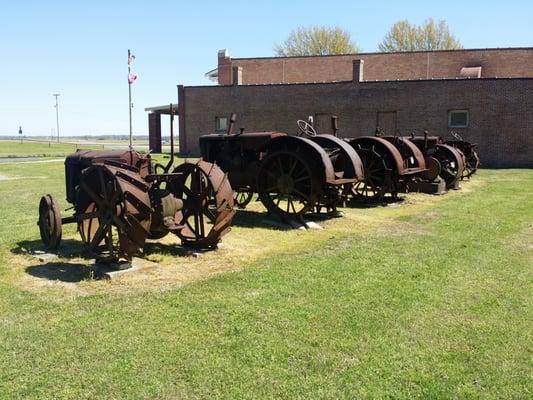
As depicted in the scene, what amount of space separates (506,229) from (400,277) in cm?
416

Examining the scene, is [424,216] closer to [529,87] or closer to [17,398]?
[17,398]

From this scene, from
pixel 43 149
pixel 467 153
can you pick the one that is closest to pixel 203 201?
pixel 467 153

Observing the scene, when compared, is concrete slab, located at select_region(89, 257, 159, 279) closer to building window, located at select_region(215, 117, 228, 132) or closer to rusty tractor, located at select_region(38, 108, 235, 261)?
rusty tractor, located at select_region(38, 108, 235, 261)

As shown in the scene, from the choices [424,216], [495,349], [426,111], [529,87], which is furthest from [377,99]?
[495,349]

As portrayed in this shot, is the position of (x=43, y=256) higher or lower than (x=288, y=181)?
lower

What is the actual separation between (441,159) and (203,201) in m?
11.0

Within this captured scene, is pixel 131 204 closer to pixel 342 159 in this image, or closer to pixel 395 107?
pixel 342 159

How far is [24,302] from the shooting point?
5215mm

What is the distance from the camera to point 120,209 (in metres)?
6.21

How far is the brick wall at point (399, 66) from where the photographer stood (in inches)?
1294

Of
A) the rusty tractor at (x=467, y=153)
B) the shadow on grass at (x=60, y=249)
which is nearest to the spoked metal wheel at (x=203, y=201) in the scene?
the shadow on grass at (x=60, y=249)

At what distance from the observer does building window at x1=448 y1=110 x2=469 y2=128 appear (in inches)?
1089

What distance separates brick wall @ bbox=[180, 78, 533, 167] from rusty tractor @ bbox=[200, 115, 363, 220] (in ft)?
62.2

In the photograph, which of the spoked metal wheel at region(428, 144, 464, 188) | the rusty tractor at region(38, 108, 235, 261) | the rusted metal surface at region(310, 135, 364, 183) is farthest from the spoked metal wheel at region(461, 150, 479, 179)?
the rusty tractor at region(38, 108, 235, 261)
